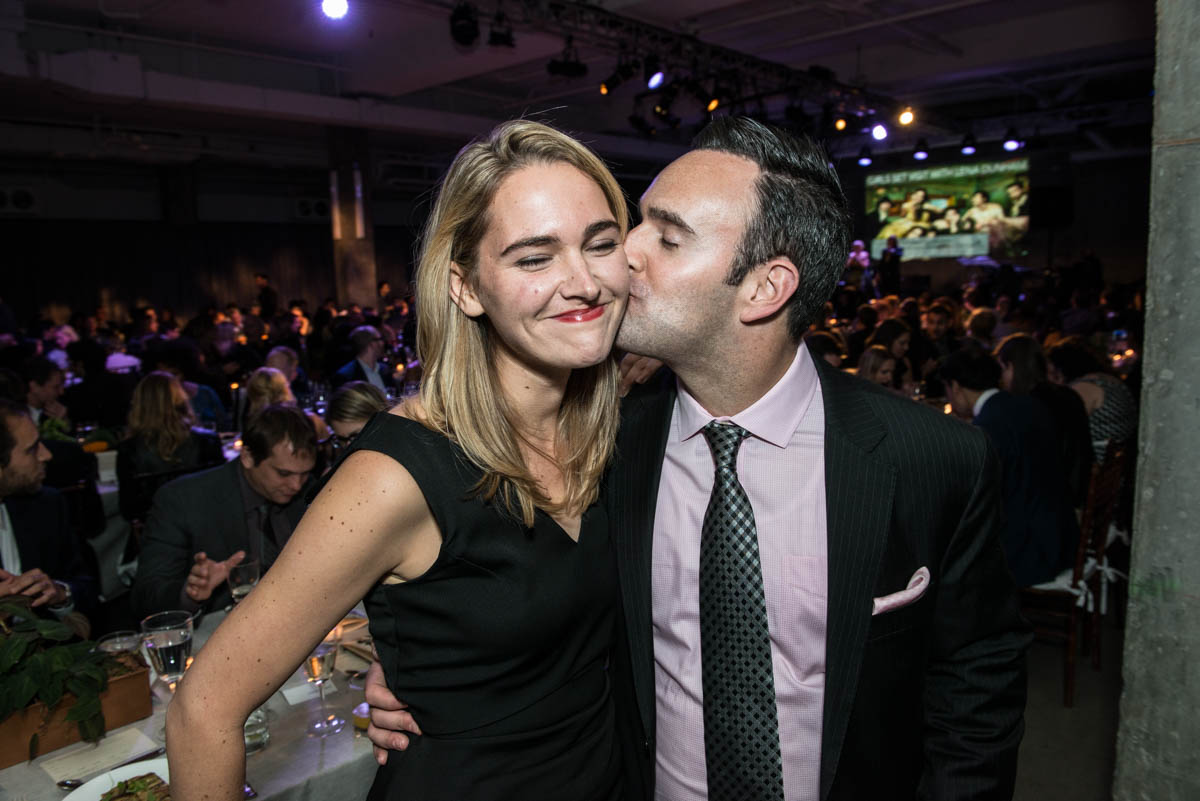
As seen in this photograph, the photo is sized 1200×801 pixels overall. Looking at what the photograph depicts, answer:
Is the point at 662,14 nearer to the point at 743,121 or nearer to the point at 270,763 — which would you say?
the point at 743,121

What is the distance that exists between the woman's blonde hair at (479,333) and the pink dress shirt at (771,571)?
19 cm

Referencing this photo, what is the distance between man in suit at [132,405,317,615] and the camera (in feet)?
9.48

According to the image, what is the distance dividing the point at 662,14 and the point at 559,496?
878 cm

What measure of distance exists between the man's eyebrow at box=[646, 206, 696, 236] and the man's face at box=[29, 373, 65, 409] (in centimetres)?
602

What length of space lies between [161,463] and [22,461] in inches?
65.7

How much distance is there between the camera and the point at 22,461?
302 centimetres

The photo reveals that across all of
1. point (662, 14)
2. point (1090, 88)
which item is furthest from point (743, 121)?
point (1090, 88)

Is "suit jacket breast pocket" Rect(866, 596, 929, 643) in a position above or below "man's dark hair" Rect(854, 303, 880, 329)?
→ below

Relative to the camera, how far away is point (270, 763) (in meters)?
1.75

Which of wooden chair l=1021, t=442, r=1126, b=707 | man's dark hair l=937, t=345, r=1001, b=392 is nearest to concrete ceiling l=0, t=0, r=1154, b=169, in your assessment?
man's dark hair l=937, t=345, r=1001, b=392

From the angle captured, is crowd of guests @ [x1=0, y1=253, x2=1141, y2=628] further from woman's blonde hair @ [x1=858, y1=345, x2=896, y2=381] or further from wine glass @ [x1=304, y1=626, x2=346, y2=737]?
wine glass @ [x1=304, y1=626, x2=346, y2=737]

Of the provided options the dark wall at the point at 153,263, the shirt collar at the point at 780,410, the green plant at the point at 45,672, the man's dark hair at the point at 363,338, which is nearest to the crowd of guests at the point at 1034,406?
the shirt collar at the point at 780,410

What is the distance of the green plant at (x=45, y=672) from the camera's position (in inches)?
67.6

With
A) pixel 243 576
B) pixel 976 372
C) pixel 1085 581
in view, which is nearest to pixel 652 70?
pixel 976 372
